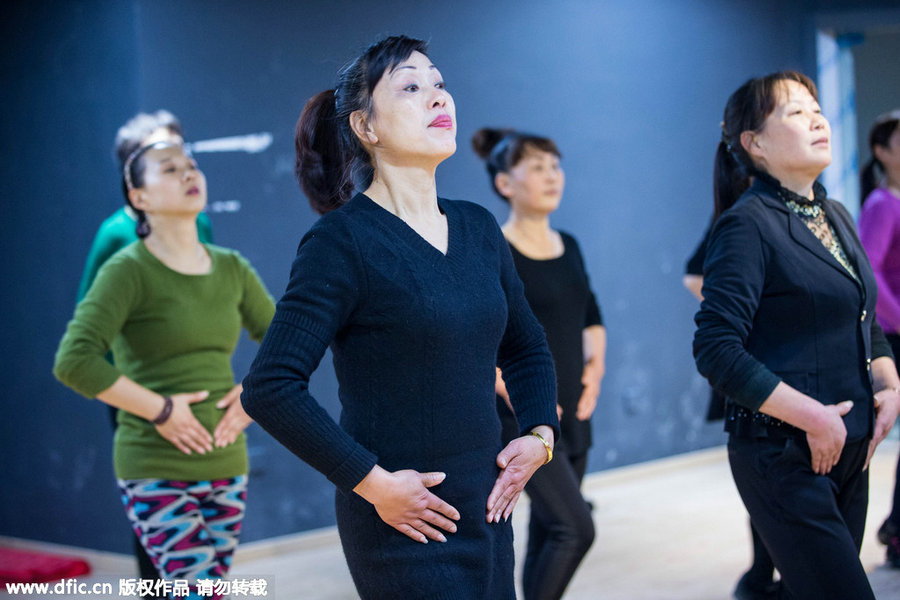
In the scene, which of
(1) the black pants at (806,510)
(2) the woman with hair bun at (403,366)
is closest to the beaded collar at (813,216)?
(1) the black pants at (806,510)

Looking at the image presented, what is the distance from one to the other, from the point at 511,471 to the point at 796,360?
78 cm

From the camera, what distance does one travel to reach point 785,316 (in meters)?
2.12

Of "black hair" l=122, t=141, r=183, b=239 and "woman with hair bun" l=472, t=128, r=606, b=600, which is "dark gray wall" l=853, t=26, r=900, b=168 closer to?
"woman with hair bun" l=472, t=128, r=606, b=600

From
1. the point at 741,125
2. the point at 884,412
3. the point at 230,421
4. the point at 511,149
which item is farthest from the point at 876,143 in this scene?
the point at 230,421

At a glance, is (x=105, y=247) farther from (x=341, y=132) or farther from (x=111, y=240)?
(x=341, y=132)

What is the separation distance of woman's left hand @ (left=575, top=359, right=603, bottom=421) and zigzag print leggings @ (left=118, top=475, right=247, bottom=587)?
1.19m

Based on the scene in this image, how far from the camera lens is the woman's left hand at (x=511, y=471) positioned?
64.5 inches

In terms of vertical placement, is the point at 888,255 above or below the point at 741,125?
below

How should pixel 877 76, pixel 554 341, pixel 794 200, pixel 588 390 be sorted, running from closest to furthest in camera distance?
pixel 794 200, pixel 554 341, pixel 588 390, pixel 877 76

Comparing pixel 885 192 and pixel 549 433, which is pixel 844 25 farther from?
pixel 549 433

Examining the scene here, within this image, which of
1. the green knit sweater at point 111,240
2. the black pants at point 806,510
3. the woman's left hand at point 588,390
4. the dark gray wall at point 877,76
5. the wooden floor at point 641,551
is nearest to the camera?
the black pants at point 806,510

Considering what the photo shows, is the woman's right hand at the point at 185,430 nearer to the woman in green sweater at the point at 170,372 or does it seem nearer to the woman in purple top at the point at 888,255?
the woman in green sweater at the point at 170,372

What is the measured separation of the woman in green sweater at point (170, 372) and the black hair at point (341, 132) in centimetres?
96

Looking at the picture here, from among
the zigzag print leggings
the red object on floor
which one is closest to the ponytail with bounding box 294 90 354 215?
the zigzag print leggings
